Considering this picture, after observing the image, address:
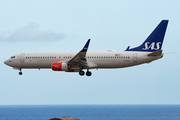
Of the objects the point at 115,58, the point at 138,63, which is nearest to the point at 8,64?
the point at 115,58

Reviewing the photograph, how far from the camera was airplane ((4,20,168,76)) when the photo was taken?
51781 mm

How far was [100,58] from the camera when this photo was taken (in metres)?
53.9

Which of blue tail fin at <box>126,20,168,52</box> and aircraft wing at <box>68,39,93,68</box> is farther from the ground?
blue tail fin at <box>126,20,168,52</box>

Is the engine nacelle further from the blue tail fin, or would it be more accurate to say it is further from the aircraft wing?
the blue tail fin

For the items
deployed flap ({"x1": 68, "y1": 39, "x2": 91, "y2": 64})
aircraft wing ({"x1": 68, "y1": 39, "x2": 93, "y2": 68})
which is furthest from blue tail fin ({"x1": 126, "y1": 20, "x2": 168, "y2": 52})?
deployed flap ({"x1": 68, "y1": 39, "x2": 91, "y2": 64})

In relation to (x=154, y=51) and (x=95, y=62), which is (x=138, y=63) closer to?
(x=154, y=51)

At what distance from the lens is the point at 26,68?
5912 cm

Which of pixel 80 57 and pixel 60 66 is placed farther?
pixel 60 66

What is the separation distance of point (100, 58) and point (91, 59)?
1.68 meters

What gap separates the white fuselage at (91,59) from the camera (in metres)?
52.5

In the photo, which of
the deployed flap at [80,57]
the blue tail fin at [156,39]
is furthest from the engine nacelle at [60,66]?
the blue tail fin at [156,39]

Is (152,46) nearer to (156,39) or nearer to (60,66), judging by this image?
(156,39)

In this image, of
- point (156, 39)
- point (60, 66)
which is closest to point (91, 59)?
point (60, 66)

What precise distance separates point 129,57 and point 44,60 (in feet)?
51.9
